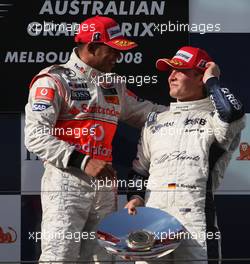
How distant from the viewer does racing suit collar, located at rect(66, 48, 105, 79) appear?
309 cm

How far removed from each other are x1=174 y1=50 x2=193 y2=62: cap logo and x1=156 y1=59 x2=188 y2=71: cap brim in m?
0.02

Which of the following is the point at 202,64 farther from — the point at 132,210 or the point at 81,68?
the point at 132,210

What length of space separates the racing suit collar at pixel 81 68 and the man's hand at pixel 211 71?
317 mm

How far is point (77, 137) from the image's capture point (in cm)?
301

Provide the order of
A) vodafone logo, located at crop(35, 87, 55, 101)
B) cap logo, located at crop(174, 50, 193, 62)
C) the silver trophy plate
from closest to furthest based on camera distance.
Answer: the silver trophy plate < vodafone logo, located at crop(35, 87, 55, 101) < cap logo, located at crop(174, 50, 193, 62)

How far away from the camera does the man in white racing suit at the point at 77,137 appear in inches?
116

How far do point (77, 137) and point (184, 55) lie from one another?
1.35 ft

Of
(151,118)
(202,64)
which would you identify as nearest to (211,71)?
(202,64)

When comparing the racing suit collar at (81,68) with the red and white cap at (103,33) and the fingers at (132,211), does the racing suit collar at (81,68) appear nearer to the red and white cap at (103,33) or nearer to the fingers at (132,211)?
the red and white cap at (103,33)

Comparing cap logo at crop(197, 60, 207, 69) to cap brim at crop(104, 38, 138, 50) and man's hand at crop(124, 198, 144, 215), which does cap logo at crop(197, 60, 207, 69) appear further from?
man's hand at crop(124, 198, 144, 215)

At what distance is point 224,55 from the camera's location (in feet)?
10.5

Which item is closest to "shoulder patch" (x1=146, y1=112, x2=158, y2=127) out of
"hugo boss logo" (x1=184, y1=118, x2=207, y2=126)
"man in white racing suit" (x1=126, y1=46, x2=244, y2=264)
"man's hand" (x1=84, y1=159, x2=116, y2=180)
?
"man in white racing suit" (x1=126, y1=46, x2=244, y2=264)

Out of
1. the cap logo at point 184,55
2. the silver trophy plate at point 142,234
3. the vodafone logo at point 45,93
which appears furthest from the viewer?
the cap logo at point 184,55

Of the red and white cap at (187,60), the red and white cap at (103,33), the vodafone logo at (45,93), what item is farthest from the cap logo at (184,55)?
the vodafone logo at (45,93)
